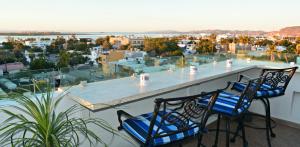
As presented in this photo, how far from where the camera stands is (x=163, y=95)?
8.93 ft

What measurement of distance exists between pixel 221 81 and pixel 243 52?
971 mm

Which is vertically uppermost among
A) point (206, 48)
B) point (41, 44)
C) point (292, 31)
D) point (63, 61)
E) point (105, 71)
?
point (292, 31)

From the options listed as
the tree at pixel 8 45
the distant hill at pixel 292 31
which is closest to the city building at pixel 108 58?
the distant hill at pixel 292 31

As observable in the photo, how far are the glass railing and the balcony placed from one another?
3 centimetres

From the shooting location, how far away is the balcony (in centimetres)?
165

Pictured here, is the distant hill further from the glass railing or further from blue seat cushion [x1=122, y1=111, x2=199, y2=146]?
blue seat cushion [x1=122, y1=111, x2=199, y2=146]

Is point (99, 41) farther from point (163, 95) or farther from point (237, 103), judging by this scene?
point (237, 103)

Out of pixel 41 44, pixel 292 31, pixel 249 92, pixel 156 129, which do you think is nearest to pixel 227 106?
pixel 249 92

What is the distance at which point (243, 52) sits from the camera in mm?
4219

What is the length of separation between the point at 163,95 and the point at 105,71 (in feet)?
2.65

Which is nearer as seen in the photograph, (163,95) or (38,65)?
(163,95)
